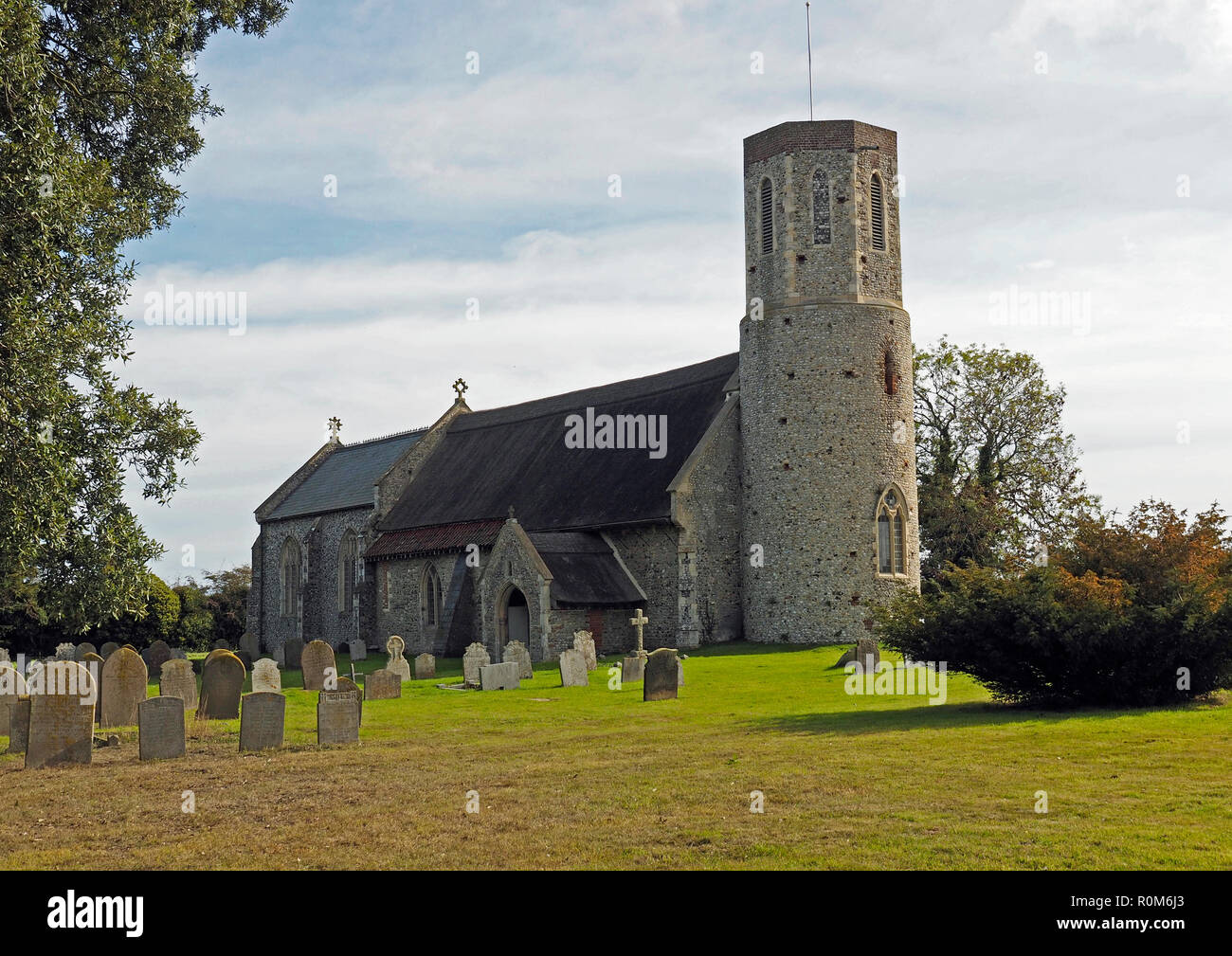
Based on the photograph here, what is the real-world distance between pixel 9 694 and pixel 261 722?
13.4 feet

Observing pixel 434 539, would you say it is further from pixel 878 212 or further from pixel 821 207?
pixel 878 212

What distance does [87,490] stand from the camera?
48.1ft

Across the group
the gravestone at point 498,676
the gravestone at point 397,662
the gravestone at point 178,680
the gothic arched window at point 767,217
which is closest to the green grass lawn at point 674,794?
the gravestone at point 178,680

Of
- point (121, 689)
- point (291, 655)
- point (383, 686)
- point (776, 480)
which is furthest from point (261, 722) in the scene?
point (776, 480)

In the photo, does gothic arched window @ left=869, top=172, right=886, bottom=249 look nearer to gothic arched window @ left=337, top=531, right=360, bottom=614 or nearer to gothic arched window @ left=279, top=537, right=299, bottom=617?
gothic arched window @ left=337, top=531, right=360, bottom=614

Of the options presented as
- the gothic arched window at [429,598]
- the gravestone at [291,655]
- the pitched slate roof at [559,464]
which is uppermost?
the pitched slate roof at [559,464]

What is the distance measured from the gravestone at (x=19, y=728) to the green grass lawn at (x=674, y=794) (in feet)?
2.12

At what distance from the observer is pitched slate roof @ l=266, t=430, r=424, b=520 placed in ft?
144

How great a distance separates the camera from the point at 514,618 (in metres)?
31.7

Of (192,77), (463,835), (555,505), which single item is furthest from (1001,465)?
(463,835)

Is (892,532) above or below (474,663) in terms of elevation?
above

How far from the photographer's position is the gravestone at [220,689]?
710 inches

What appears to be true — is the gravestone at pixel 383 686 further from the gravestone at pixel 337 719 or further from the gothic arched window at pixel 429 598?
the gothic arched window at pixel 429 598
